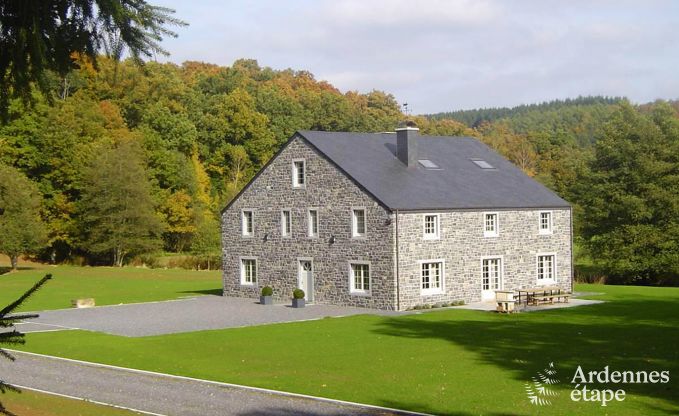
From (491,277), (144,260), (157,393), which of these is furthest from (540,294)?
(144,260)

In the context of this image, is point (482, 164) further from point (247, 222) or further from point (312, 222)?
point (247, 222)

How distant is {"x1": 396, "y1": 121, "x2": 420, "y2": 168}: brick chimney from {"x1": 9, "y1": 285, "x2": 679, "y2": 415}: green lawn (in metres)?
8.93

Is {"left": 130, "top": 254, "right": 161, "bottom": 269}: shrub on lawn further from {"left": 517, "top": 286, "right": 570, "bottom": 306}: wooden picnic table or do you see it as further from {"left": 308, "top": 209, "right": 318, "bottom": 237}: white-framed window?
{"left": 517, "top": 286, "right": 570, "bottom": 306}: wooden picnic table

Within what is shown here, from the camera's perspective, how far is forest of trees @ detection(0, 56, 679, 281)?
190ft

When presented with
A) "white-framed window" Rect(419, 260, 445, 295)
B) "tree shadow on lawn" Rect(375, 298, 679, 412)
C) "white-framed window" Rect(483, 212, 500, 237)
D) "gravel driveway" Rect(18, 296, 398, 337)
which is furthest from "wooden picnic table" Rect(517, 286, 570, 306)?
"gravel driveway" Rect(18, 296, 398, 337)

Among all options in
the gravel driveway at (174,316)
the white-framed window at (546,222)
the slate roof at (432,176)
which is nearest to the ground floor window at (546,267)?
the white-framed window at (546,222)

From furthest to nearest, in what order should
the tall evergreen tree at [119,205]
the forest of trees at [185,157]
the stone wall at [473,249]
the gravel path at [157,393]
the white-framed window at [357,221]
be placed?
the tall evergreen tree at [119,205] < the forest of trees at [185,157] < the white-framed window at [357,221] < the stone wall at [473,249] < the gravel path at [157,393]

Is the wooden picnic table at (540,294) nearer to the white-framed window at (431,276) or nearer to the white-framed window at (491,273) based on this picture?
the white-framed window at (491,273)

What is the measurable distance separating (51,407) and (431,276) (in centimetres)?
2185

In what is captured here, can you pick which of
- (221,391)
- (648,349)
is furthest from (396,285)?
(221,391)

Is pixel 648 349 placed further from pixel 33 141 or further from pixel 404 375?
pixel 33 141

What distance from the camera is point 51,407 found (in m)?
17.4

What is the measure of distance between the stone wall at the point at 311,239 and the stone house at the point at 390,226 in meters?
0.05

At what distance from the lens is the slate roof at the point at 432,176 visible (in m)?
37.3
